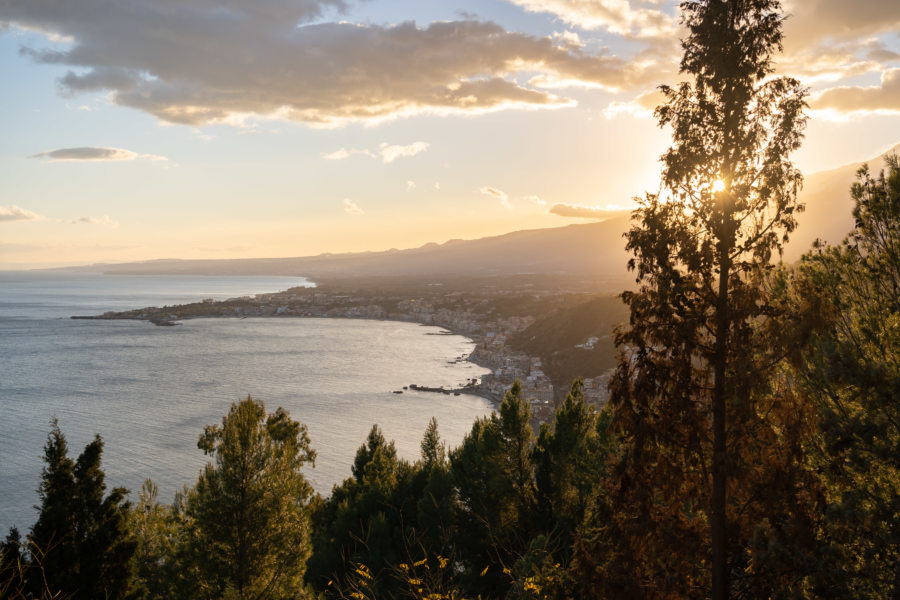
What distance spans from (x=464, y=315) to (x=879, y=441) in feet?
469

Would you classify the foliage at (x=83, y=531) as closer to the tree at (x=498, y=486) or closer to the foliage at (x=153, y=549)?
the foliage at (x=153, y=549)

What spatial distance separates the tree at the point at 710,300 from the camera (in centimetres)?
873

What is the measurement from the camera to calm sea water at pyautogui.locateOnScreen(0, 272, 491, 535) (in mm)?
48562

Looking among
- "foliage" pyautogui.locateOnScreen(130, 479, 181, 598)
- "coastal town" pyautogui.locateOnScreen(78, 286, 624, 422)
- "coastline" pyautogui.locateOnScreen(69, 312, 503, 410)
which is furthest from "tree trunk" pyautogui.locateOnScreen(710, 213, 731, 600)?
"coastline" pyautogui.locateOnScreen(69, 312, 503, 410)

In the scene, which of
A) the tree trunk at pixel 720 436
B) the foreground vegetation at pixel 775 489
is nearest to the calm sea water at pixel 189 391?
the foreground vegetation at pixel 775 489

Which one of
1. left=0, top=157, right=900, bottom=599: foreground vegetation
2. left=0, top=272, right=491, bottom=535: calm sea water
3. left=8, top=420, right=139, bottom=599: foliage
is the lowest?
left=0, top=272, right=491, bottom=535: calm sea water

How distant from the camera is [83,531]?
14.8 meters

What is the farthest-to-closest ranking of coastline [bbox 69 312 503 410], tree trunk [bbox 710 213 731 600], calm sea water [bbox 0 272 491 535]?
coastline [bbox 69 312 503 410]
calm sea water [bbox 0 272 491 535]
tree trunk [bbox 710 213 731 600]

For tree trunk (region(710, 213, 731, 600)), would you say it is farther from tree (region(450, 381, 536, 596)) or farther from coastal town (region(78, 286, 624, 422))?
coastal town (region(78, 286, 624, 422))

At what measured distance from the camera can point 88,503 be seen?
15023 mm

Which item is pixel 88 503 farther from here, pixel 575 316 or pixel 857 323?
pixel 575 316

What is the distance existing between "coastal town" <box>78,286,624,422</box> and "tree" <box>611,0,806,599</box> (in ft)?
159

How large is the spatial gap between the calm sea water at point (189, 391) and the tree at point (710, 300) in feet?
92.2

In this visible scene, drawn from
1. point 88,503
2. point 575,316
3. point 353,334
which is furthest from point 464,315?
point 88,503
